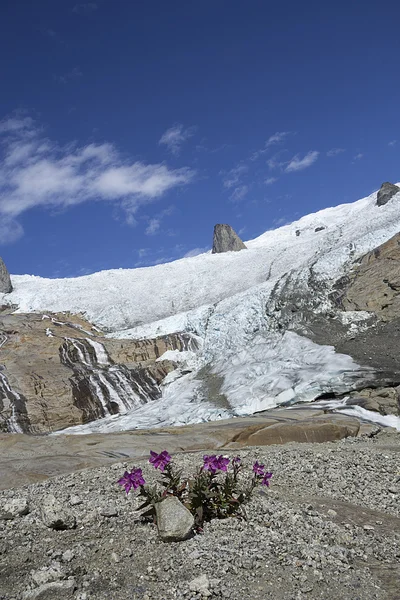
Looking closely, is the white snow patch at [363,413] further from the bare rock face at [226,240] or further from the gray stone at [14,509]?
the bare rock face at [226,240]

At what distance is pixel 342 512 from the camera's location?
459 centimetres

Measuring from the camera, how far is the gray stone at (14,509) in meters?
4.43

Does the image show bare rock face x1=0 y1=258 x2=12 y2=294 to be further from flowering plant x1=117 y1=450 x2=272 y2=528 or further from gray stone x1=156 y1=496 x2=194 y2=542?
gray stone x1=156 y1=496 x2=194 y2=542

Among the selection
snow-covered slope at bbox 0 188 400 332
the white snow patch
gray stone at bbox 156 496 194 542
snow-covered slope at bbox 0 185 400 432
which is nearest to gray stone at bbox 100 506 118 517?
gray stone at bbox 156 496 194 542

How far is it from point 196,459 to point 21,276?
50.6m

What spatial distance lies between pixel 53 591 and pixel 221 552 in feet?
4.06

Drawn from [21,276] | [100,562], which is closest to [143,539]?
[100,562]

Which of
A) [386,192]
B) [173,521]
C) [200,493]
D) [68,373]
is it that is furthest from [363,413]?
[386,192]

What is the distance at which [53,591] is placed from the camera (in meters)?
2.94

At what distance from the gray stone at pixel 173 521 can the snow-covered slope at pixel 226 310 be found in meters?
15.2

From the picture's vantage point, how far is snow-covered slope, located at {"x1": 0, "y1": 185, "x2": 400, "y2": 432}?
65.5 ft

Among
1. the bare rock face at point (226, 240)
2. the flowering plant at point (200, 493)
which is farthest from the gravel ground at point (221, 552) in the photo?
the bare rock face at point (226, 240)

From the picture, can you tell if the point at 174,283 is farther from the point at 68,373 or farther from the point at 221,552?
the point at 221,552

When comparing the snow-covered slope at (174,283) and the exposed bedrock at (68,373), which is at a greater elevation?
the snow-covered slope at (174,283)
